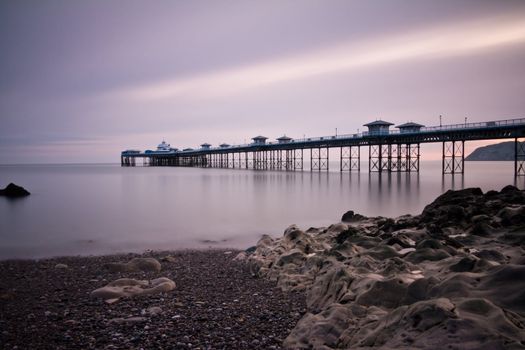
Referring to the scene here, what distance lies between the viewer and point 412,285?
502 centimetres

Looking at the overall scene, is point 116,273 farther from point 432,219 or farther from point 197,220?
point 197,220

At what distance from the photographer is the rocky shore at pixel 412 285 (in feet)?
11.5

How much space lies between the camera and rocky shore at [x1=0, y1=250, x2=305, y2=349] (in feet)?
16.2

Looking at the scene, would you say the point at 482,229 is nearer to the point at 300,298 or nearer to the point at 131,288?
the point at 300,298

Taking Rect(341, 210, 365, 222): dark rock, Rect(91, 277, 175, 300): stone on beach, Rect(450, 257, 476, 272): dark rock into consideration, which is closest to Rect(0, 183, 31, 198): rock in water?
Rect(341, 210, 365, 222): dark rock

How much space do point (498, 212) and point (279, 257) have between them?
627cm

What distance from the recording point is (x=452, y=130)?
162ft

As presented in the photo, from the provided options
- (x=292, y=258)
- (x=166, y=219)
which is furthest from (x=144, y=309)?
(x=166, y=219)

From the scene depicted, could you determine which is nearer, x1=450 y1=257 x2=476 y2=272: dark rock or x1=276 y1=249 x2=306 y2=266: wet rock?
x1=450 y1=257 x2=476 y2=272: dark rock

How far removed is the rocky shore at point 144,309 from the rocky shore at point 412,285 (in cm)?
52

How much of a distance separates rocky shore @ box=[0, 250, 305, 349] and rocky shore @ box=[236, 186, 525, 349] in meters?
0.52

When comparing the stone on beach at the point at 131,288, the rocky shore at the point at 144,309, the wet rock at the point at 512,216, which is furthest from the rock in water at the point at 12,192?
the wet rock at the point at 512,216

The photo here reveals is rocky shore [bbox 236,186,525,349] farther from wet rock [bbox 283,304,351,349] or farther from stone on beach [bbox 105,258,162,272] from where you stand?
stone on beach [bbox 105,258,162,272]

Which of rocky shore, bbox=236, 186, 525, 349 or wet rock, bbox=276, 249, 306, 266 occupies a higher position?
rocky shore, bbox=236, 186, 525, 349
